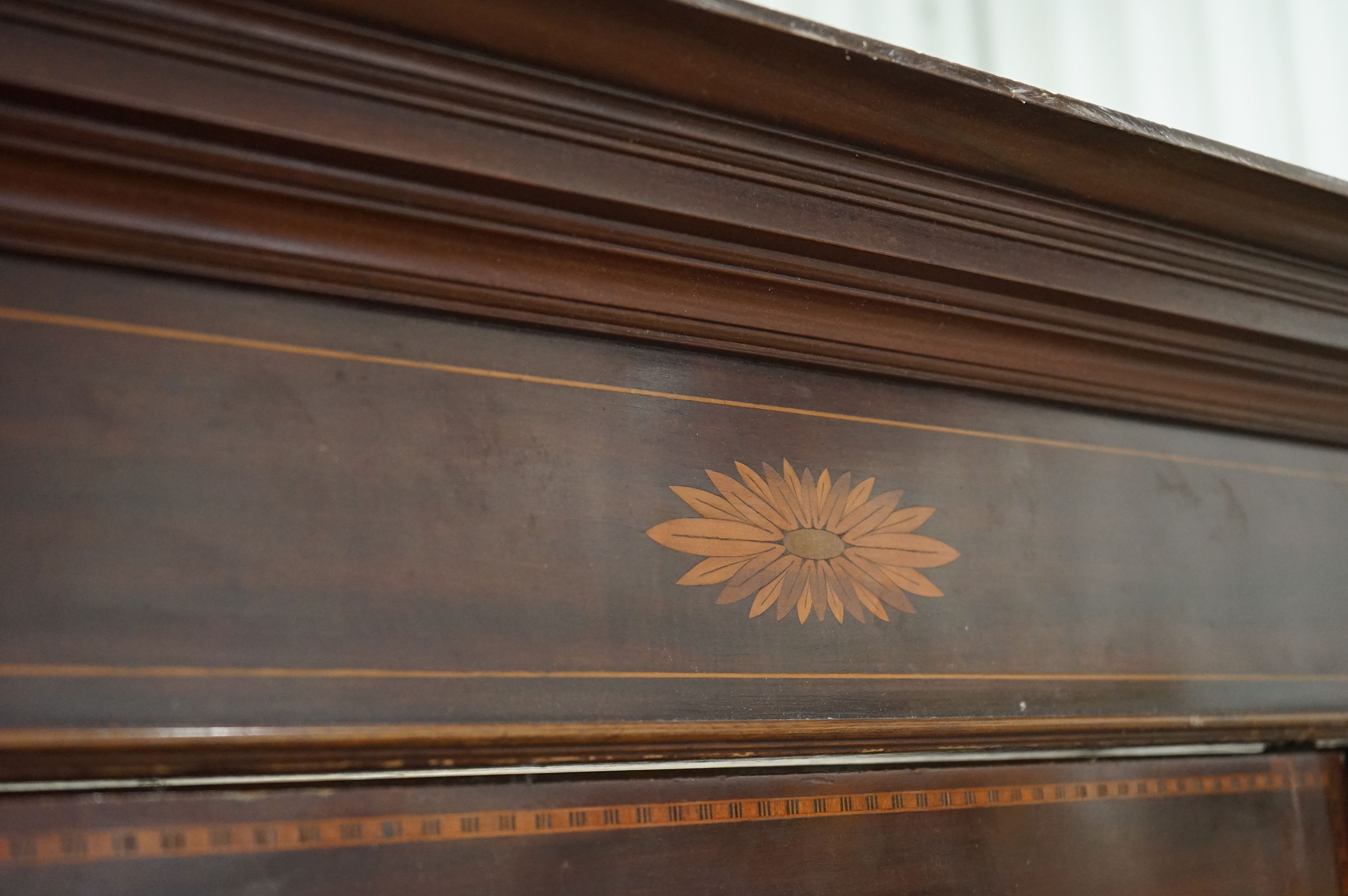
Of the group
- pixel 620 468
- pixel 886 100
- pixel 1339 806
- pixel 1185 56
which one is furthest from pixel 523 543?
pixel 1185 56

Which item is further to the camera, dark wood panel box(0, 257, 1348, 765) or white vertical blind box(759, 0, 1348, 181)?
white vertical blind box(759, 0, 1348, 181)

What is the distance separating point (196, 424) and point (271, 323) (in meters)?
0.11

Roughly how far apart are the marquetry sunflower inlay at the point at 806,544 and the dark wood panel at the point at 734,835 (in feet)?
0.58

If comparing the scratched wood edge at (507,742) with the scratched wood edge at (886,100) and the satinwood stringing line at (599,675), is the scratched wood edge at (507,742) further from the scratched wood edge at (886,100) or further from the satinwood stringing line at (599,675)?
the scratched wood edge at (886,100)

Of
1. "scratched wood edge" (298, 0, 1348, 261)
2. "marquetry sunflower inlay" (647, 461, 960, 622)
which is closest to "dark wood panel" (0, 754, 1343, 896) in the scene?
"marquetry sunflower inlay" (647, 461, 960, 622)

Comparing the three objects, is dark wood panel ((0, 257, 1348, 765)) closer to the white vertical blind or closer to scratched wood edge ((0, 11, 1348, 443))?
scratched wood edge ((0, 11, 1348, 443))

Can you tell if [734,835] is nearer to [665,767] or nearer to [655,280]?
[665,767]

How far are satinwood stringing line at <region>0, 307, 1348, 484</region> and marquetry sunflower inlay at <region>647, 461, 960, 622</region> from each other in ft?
0.24

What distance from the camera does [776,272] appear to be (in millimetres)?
1158

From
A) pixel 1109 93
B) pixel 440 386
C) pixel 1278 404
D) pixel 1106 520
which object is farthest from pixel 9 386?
pixel 1109 93

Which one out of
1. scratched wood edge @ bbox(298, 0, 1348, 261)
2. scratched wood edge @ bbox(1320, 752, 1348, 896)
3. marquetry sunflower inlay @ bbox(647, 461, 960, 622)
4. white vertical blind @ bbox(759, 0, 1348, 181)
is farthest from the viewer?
white vertical blind @ bbox(759, 0, 1348, 181)

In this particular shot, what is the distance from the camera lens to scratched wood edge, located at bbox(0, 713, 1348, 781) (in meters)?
0.82

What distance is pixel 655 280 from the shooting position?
111 cm

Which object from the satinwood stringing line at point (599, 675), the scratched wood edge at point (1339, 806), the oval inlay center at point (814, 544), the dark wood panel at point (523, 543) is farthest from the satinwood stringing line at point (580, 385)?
the scratched wood edge at point (1339, 806)
